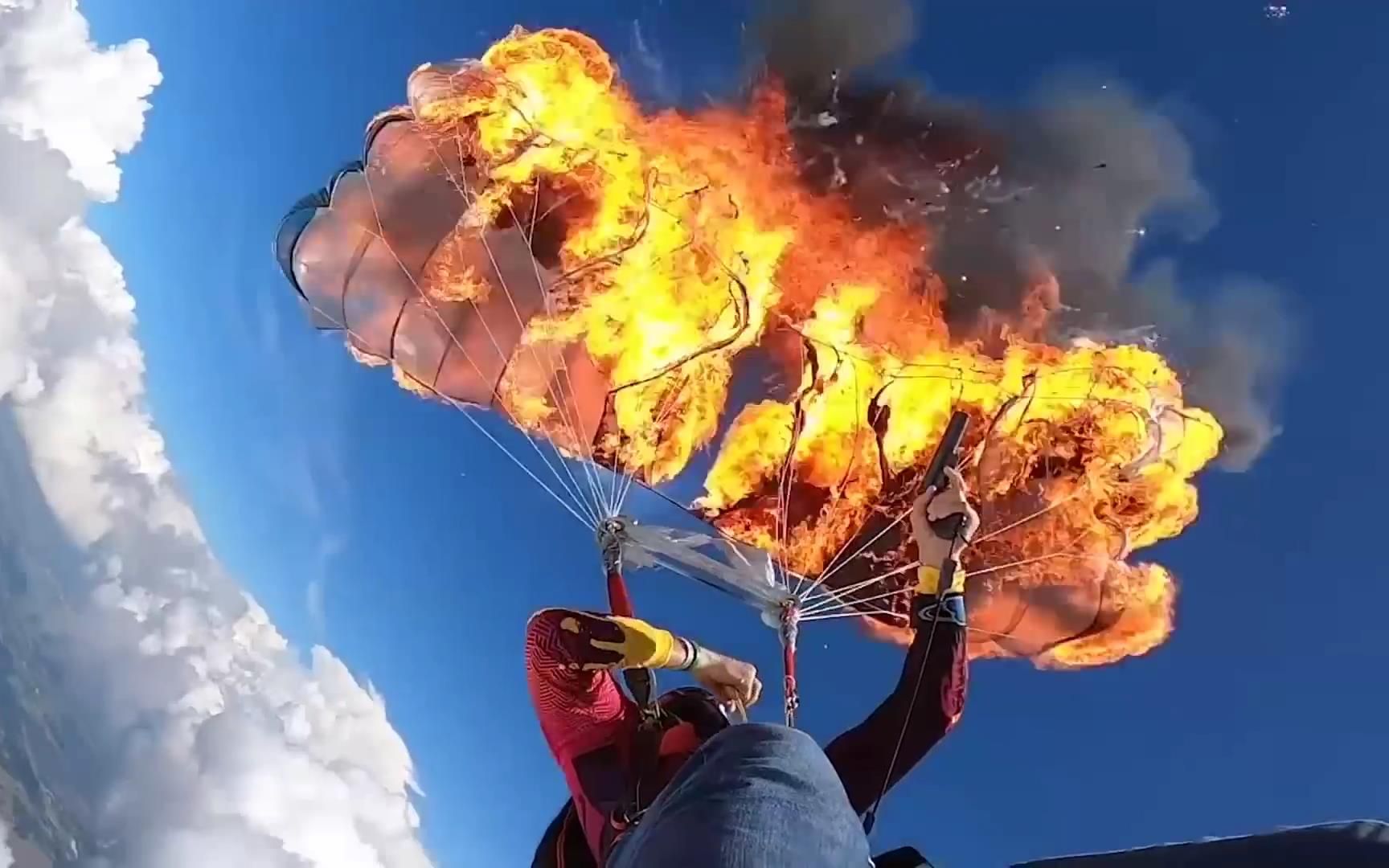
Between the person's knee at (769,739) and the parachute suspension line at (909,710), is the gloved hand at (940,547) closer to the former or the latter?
the parachute suspension line at (909,710)

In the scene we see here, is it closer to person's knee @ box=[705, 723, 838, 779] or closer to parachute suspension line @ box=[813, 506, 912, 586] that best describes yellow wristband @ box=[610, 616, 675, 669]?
parachute suspension line @ box=[813, 506, 912, 586]

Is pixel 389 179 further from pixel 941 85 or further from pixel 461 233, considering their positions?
pixel 941 85

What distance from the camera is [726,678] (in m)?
5.83

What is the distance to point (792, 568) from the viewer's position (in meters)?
8.09

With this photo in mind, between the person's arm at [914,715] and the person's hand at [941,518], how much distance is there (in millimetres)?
231

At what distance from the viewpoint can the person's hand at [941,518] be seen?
5.52m

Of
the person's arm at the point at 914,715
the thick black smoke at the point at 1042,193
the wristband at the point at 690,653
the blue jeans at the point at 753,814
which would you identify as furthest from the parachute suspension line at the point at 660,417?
the blue jeans at the point at 753,814

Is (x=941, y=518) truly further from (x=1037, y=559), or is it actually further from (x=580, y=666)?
(x=1037, y=559)

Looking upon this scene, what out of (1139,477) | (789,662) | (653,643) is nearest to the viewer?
(653,643)

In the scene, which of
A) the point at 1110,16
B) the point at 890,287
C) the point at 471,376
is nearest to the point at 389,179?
the point at 471,376

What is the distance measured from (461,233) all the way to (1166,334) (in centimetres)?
466

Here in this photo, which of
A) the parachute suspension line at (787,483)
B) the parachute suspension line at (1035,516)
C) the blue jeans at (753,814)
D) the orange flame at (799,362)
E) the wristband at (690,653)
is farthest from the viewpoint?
the parachute suspension line at (787,483)

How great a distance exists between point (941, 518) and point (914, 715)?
997 mm

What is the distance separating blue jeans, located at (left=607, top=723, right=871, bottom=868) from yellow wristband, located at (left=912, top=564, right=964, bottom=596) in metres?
3.42
